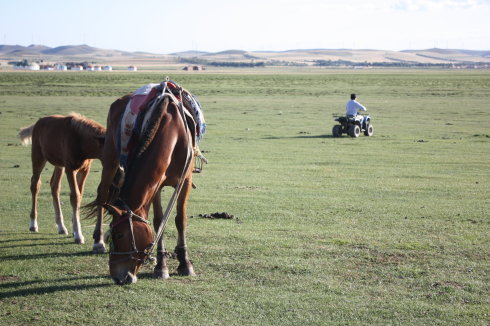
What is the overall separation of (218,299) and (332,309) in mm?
1188

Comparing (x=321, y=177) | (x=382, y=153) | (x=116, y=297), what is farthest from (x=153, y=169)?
(x=382, y=153)

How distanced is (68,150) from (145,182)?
359 centimetres

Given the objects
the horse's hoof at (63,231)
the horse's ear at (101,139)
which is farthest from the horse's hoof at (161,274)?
the horse's hoof at (63,231)

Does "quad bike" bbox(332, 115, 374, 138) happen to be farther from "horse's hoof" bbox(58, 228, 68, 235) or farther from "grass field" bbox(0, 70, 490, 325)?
"horse's hoof" bbox(58, 228, 68, 235)

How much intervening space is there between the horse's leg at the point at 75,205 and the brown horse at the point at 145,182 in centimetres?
100

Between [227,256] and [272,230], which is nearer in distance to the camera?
[227,256]

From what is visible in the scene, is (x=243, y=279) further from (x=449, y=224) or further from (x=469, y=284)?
(x=449, y=224)

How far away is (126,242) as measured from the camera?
579 centimetres

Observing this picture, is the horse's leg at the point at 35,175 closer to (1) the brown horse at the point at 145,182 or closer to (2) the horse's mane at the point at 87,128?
(2) the horse's mane at the point at 87,128

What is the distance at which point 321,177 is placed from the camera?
50.5 ft

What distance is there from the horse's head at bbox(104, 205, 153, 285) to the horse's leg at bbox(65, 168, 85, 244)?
3403 mm

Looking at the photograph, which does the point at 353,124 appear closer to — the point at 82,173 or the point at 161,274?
the point at 82,173

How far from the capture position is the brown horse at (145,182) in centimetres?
581

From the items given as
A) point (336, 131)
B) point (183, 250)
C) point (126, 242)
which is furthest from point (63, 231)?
point (336, 131)
